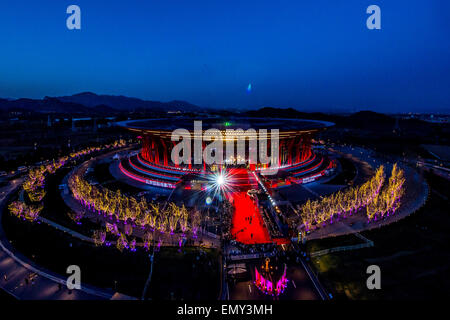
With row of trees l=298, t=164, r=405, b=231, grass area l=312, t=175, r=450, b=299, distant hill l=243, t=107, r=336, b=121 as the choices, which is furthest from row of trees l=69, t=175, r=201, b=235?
distant hill l=243, t=107, r=336, b=121

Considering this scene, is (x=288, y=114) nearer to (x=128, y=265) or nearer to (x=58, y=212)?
(x=58, y=212)

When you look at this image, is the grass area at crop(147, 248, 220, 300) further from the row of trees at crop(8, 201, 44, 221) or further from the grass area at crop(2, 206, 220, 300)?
the row of trees at crop(8, 201, 44, 221)

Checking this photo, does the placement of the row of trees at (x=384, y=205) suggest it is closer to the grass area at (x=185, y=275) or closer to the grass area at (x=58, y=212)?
the grass area at (x=185, y=275)

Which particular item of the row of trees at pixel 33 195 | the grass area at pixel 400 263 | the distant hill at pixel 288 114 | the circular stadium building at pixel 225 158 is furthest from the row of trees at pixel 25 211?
the distant hill at pixel 288 114

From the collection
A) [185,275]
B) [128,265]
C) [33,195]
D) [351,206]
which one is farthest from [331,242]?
[33,195]

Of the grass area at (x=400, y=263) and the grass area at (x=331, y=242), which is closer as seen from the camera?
the grass area at (x=400, y=263)
